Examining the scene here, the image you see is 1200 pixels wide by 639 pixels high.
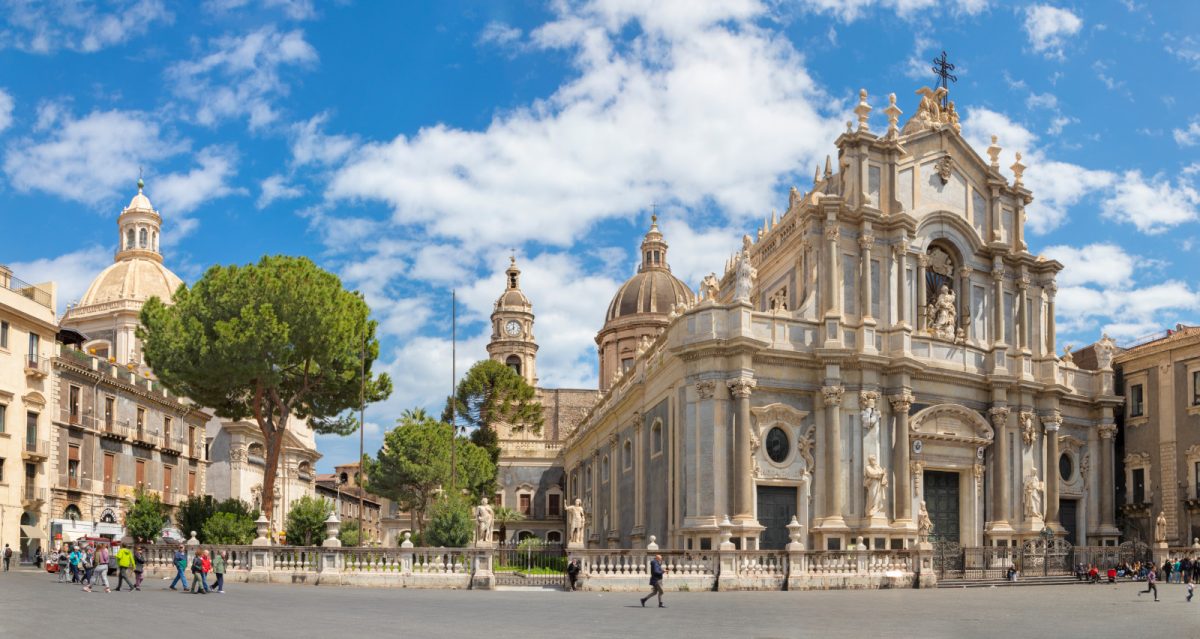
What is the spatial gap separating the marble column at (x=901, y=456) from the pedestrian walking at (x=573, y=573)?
1493 centimetres

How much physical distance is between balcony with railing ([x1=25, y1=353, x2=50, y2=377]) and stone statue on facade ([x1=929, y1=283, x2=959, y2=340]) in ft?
121

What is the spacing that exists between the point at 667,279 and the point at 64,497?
51.7 m

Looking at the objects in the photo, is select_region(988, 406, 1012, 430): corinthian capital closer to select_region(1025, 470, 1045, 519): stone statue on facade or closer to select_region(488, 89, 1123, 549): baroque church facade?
select_region(488, 89, 1123, 549): baroque church facade

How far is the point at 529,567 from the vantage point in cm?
3688

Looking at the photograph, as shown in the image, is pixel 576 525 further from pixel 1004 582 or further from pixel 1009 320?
pixel 1009 320

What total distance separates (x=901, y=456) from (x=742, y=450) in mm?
6597

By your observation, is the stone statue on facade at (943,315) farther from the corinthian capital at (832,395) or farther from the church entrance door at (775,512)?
the church entrance door at (775,512)

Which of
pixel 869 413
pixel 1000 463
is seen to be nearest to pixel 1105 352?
pixel 1000 463

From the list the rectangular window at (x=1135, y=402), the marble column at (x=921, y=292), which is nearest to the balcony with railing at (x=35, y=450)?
the marble column at (x=921, y=292)

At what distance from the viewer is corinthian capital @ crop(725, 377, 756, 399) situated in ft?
129

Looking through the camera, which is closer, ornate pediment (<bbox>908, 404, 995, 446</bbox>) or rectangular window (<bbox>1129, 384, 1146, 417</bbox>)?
ornate pediment (<bbox>908, 404, 995, 446</bbox>)

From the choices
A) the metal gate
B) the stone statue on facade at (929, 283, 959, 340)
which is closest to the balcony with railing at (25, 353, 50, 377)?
the metal gate

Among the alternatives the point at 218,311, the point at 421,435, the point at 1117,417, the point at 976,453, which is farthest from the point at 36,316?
the point at 1117,417

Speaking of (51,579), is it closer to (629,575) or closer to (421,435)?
(629,575)
